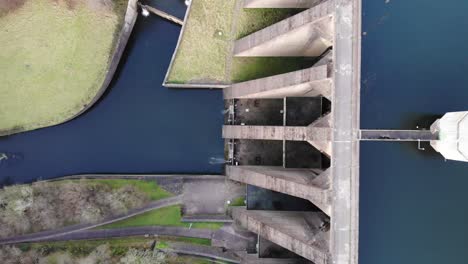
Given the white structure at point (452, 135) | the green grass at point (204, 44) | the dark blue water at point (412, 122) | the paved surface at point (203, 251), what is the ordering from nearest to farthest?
the white structure at point (452, 135)
the green grass at point (204, 44)
the paved surface at point (203, 251)
the dark blue water at point (412, 122)

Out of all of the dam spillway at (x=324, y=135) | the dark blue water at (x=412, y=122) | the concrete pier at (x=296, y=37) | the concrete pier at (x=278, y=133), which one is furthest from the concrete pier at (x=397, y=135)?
the concrete pier at (x=278, y=133)

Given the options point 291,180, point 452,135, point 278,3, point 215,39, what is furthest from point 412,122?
point 215,39

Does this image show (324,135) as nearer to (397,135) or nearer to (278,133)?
(278,133)

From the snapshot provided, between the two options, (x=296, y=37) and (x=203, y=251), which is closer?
(x=296, y=37)

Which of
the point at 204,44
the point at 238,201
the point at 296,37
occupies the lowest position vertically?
the point at 238,201

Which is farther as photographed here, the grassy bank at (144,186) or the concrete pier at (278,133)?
the grassy bank at (144,186)

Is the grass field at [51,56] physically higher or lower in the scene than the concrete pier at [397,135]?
higher

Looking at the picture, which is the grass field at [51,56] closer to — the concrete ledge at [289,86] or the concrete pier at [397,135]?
the concrete ledge at [289,86]
